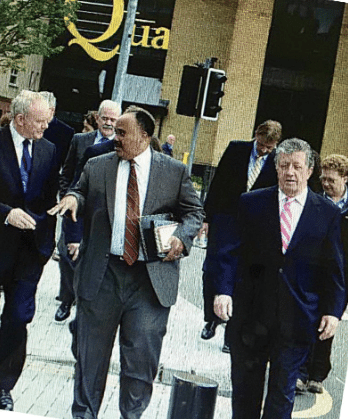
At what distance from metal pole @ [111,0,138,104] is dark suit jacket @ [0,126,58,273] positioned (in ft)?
1.61

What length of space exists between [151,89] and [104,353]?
139 centimetres

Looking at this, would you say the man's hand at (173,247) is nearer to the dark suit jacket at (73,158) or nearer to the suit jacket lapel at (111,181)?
the suit jacket lapel at (111,181)

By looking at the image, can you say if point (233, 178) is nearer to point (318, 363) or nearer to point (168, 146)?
point (168, 146)

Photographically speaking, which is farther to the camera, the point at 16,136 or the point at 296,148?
the point at 16,136

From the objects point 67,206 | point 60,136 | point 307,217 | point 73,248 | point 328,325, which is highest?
point 60,136

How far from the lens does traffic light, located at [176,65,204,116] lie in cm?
310

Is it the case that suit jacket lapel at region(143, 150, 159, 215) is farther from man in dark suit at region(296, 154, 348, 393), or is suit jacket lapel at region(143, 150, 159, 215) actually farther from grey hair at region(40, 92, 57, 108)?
man in dark suit at region(296, 154, 348, 393)

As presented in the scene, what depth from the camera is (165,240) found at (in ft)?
8.90

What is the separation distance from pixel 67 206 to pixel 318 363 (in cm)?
177

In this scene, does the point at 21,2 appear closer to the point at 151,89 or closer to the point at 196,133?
the point at 151,89

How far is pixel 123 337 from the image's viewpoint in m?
2.77

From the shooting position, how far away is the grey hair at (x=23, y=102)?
288 cm

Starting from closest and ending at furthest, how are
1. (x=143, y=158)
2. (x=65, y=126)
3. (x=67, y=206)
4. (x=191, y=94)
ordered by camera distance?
1. (x=67, y=206)
2. (x=143, y=158)
3. (x=191, y=94)
4. (x=65, y=126)

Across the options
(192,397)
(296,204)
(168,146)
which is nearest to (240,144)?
(168,146)
